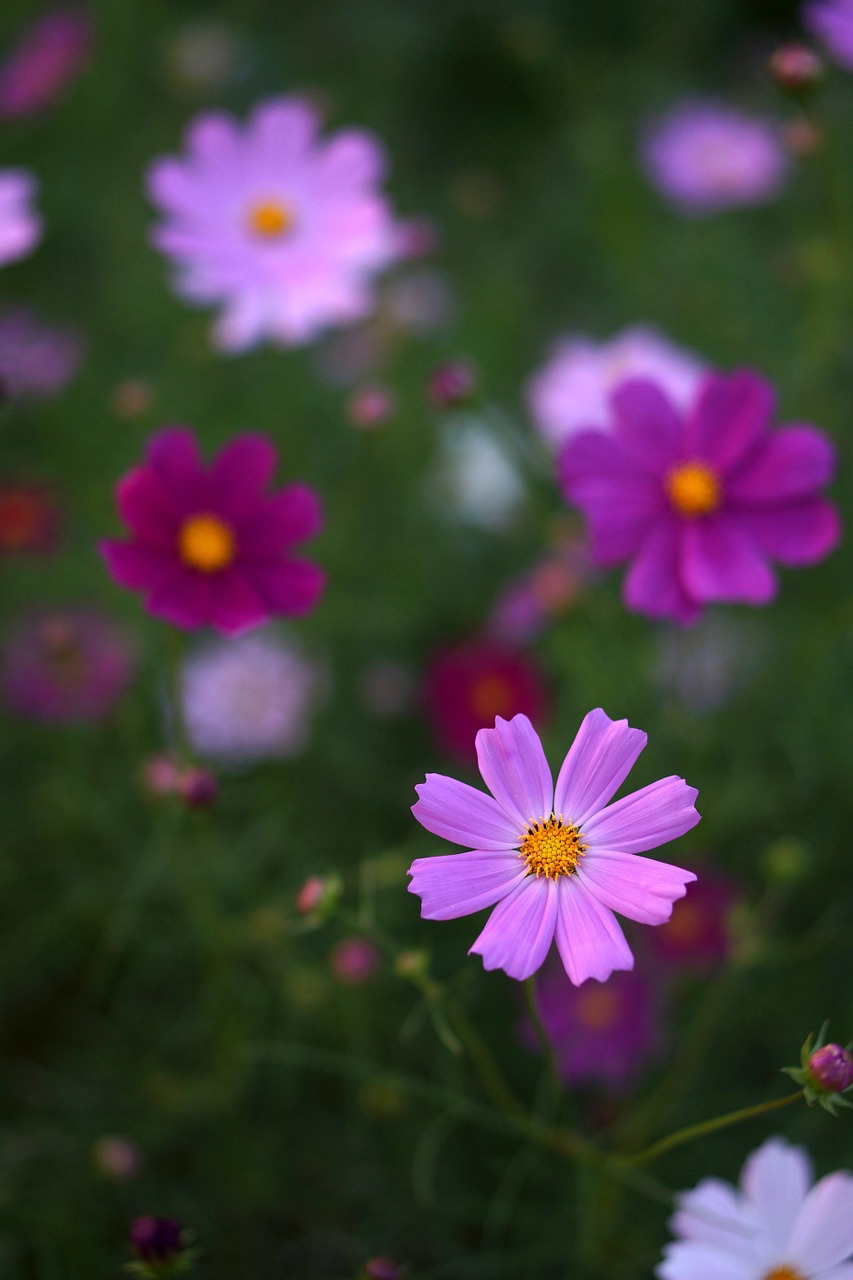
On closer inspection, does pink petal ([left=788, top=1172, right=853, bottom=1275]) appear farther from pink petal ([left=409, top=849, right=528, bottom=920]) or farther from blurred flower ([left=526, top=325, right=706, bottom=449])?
blurred flower ([left=526, top=325, right=706, bottom=449])

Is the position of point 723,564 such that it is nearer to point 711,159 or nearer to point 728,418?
point 728,418

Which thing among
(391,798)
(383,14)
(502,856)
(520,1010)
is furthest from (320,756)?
(383,14)

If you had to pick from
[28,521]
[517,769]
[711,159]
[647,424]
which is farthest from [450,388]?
[711,159]

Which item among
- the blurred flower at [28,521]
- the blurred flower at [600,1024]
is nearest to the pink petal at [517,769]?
the blurred flower at [600,1024]

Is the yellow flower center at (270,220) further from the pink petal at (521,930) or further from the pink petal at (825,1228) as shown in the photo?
the pink petal at (825,1228)

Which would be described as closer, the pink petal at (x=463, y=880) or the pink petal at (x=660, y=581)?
the pink petal at (x=463, y=880)

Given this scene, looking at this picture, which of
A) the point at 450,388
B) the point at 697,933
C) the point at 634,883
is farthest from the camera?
the point at 697,933
